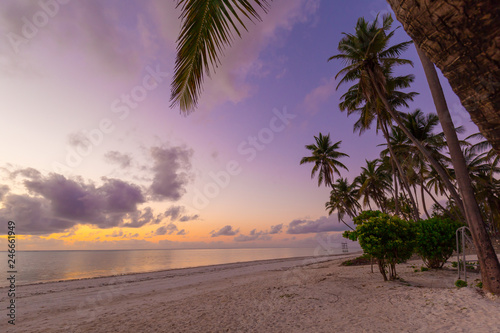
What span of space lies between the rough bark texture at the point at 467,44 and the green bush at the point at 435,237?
428 inches

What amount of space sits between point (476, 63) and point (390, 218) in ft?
30.8

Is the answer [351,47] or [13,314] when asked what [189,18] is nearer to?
[13,314]

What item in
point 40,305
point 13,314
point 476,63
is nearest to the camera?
point 476,63

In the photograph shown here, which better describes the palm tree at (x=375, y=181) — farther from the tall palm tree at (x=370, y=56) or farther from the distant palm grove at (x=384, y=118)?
the tall palm tree at (x=370, y=56)

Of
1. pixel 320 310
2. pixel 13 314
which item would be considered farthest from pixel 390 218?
pixel 13 314

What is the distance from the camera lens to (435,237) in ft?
33.9

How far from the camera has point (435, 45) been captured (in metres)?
1.43

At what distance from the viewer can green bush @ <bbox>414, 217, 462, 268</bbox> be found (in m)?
10.3

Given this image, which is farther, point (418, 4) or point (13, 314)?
point (13, 314)

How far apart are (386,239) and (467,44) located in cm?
911

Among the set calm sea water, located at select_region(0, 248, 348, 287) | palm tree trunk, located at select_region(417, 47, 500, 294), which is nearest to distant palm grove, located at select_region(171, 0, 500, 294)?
palm tree trunk, located at select_region(417, 47, 500, 294)

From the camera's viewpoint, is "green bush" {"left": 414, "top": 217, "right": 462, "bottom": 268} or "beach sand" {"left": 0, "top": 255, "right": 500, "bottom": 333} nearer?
"beach sand" {"left": 0, "top": 255, "right": 500, "bottom": 333}

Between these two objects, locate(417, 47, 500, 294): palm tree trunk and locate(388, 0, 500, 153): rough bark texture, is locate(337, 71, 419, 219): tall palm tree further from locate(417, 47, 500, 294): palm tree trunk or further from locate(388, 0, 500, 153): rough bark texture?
locate(388, 0, 500, 153): rough bark texture

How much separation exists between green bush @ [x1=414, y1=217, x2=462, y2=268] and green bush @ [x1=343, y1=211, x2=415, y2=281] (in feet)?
5.39
